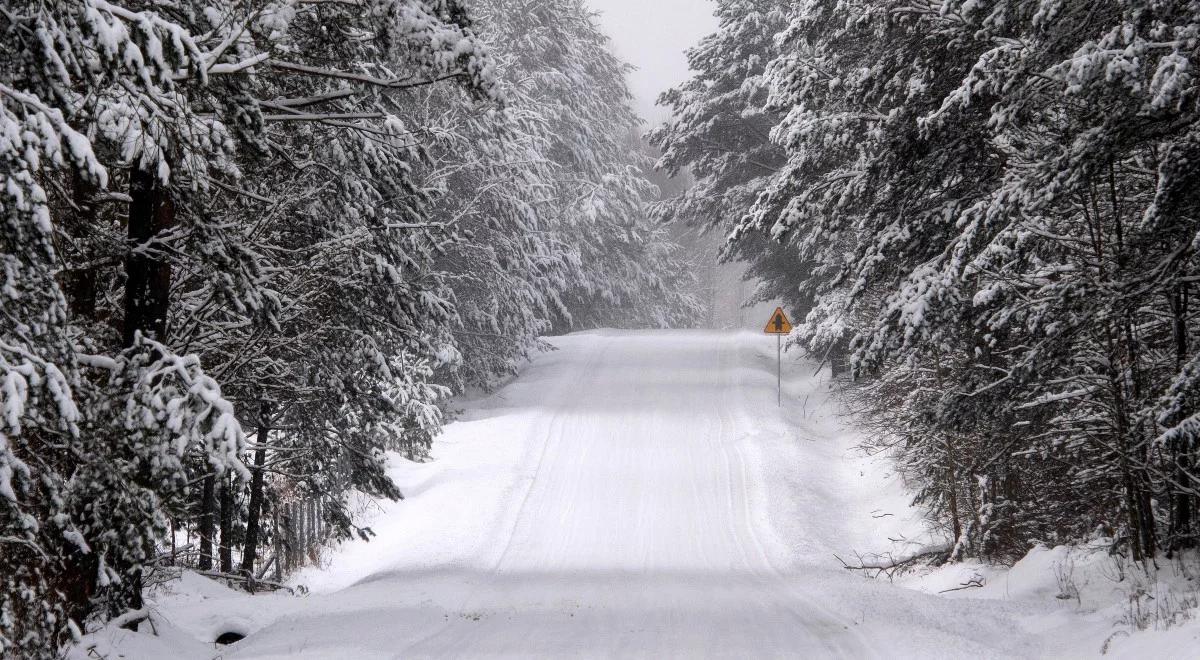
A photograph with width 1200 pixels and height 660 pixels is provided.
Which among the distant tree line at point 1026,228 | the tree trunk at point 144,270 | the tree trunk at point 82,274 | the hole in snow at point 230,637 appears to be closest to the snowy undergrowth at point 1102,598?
the distant tree line at point 1026,228

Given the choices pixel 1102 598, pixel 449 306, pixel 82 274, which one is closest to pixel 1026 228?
pixel 1102 598

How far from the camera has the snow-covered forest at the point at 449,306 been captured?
4988mm

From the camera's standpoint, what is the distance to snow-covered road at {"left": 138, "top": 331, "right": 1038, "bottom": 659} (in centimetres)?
789

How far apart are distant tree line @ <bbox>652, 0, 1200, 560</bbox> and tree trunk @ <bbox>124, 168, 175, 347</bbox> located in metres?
6.33

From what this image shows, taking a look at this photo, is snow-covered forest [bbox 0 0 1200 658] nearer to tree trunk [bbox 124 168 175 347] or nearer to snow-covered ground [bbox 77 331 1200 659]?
tree trunk [bbox 124 168 175 347]

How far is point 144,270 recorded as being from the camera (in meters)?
6.93

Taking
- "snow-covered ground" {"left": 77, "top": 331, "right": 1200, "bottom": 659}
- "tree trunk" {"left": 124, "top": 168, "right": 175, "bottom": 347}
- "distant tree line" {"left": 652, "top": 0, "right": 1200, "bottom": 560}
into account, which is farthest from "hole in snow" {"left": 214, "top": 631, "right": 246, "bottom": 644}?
"distant tree line" {"left": 652, "top": 0, "right": 1200, "bottom": 560}

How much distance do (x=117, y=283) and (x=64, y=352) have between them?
3.83 m

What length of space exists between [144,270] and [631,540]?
942 cm

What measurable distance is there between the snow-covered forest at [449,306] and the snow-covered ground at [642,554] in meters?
0.15

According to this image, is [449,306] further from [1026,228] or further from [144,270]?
[1026,228]

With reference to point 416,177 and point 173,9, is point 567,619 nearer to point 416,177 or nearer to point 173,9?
point 173,9

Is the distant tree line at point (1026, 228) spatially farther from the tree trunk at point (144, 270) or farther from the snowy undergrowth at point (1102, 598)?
the tree trunk at point (144, 270)

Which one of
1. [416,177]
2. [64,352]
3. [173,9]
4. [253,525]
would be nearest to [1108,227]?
[173,9]
